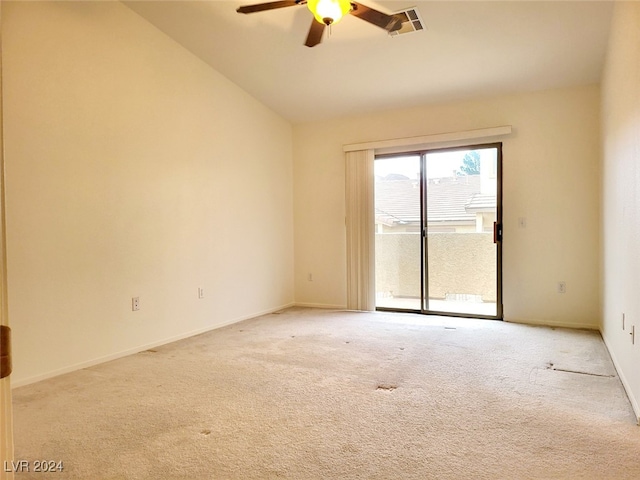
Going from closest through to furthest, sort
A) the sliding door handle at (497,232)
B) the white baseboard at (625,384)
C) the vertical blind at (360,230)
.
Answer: the white baseboard at (625,384) < the sliding door handle at (497,232) < the vertical blind at (360,230)

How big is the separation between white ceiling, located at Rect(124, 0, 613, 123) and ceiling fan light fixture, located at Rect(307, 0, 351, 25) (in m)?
0.92

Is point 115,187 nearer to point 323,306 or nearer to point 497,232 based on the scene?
point 323,306

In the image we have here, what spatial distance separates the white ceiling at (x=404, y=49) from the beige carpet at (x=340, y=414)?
2.70m

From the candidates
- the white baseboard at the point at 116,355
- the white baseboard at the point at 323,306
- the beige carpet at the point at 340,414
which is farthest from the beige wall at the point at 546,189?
the white baseboard at the point at 116,355

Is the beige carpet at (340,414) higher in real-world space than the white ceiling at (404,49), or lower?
lower

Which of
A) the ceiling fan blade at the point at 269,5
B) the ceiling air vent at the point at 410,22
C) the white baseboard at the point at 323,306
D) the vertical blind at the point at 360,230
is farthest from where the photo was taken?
the white baseboard at the point at 323,306

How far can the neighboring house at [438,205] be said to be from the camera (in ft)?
15.7

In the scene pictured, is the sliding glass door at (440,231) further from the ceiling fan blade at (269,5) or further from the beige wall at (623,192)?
the ceiling fan blade at (269,5)

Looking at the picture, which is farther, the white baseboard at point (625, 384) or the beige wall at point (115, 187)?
the beige wall at point (115, 187)

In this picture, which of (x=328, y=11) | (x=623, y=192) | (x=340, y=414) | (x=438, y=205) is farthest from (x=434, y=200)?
(x=340, y=414)

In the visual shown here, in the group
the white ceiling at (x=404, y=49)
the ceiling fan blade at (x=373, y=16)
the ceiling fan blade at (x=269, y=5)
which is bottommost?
the ceiling fan blade at (x=373, y=16)

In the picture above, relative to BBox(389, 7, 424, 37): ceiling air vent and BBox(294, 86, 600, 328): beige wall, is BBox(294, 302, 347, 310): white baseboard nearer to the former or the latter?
BBox(294, 86, 600, 328): beige wall

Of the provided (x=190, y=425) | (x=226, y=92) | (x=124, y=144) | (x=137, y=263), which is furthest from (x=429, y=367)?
(x=226, y=92)

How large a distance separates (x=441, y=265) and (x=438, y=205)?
75 centimetres
